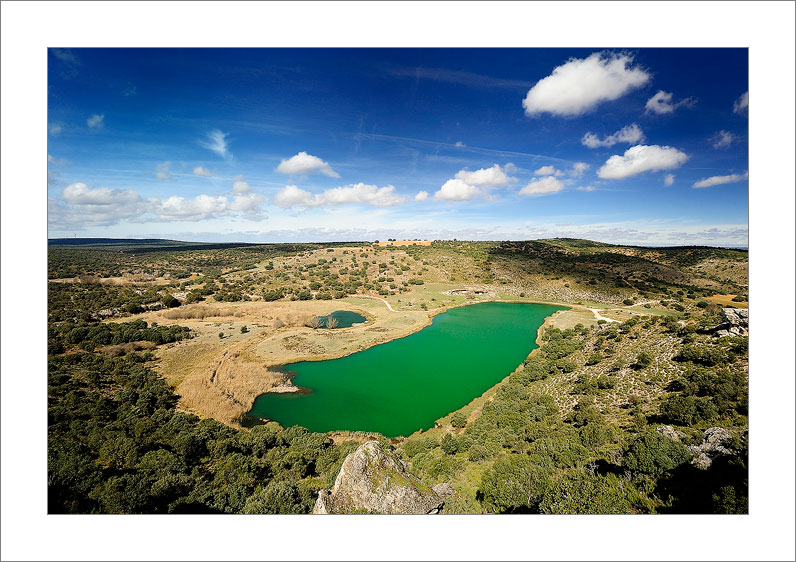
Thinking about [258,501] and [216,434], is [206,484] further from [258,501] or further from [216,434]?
[216,434]

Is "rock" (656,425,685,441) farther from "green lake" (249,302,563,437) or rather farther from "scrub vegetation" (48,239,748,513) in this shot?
"green lake" (249,302,563,437)

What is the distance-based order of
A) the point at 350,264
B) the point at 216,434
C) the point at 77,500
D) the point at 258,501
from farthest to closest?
the point at 350,264 < the point at 216,434 < the point at 258,501 < the point at 77,500

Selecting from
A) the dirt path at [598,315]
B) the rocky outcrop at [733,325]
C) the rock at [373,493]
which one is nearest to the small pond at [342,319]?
the rock at [373,493]

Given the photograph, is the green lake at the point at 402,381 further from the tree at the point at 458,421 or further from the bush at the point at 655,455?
the bush at the point at 655,455

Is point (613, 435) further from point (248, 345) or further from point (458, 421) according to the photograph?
point (248, 345)

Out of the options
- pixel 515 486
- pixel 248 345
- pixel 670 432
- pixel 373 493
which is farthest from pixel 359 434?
pixel 248 345

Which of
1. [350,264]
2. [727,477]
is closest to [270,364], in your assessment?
[727,477]
